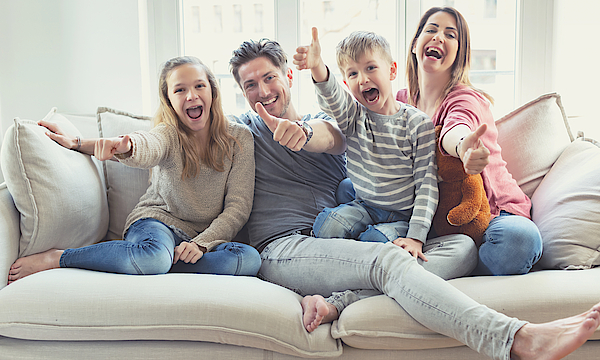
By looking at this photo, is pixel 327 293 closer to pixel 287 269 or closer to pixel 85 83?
pixel 287 269

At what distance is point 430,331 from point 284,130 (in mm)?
600

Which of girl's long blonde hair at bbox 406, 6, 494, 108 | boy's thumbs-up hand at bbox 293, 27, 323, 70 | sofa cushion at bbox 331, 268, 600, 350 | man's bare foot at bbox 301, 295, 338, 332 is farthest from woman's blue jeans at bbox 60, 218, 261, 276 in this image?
girl's long blonde hair at bbox 406, 6, 494, 108

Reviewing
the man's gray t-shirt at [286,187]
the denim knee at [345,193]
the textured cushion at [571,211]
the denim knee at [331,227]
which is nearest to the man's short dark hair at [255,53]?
the man's gray t-shirt at [286,187]

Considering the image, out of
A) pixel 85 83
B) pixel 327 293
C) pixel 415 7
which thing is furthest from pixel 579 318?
pixel 85 83

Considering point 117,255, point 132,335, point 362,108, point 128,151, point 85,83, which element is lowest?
point 132,335

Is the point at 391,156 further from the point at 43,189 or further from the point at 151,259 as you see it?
the point at 43,189

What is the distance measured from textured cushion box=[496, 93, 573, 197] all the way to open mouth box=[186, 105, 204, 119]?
3.57 ft

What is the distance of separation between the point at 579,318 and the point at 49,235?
1.34m

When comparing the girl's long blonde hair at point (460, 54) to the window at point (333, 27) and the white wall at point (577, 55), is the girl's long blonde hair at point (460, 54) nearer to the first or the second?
the window at point (333, 27)

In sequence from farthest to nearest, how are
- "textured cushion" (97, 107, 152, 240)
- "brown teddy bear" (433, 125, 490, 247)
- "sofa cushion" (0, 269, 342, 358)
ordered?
"textured cushion" (97, 107, 152, 240) < "brown teddy bear" (433, 125, 490, 247) < "sofa cushion" (0, 269, 342, 358)

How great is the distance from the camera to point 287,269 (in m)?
1.17

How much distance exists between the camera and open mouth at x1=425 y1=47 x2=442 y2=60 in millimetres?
1379

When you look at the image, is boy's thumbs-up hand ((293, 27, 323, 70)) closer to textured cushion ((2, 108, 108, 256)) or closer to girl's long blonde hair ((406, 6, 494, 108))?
girl's long blonde hair ((406, 6, 494, 108))

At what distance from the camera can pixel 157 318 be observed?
0.96m
